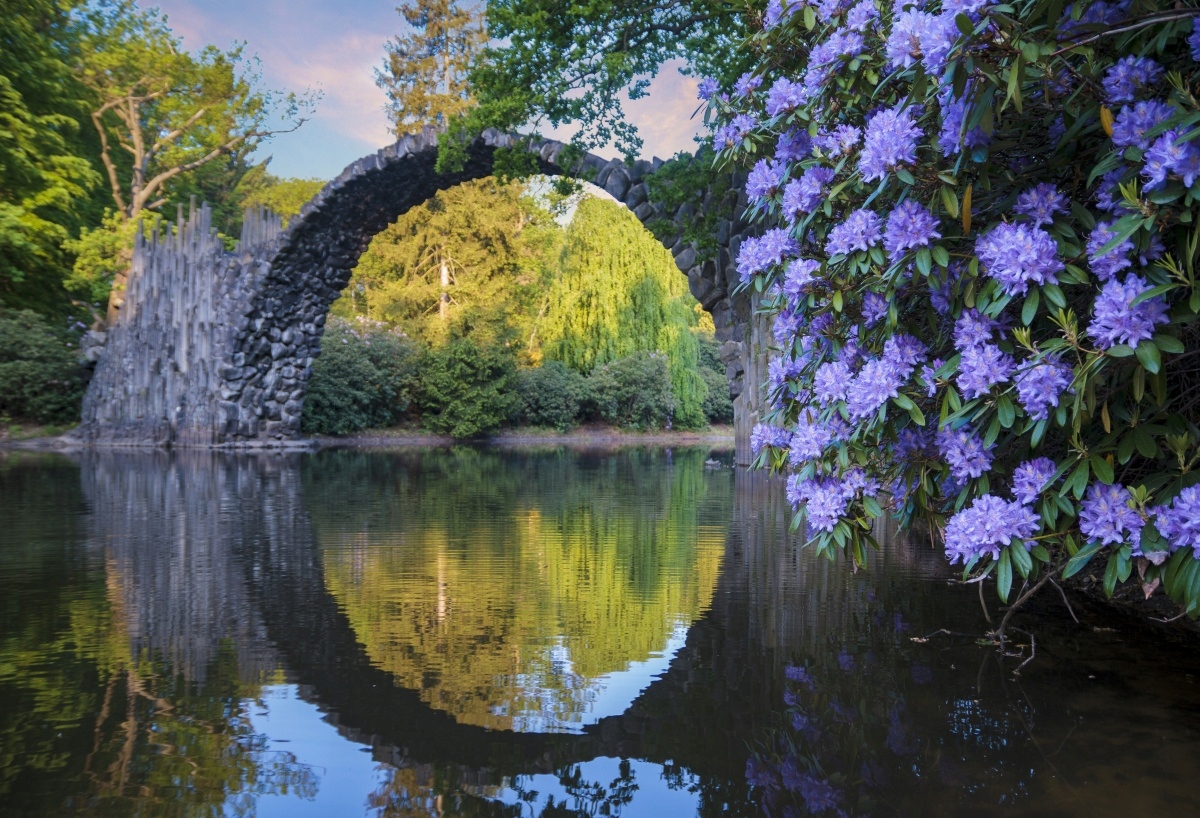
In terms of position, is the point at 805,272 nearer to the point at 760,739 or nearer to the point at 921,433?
the point at 921,433

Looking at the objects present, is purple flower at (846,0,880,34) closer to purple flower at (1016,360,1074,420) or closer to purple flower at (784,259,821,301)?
purple flower at (784,259,821,301)

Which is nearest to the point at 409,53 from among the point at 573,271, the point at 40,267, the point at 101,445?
the point at 573,271

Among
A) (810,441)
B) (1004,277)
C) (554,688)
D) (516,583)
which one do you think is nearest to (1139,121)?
(1004,277)

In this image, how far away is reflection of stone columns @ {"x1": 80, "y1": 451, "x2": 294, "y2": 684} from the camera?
3314 mm

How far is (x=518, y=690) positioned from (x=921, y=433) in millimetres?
1400

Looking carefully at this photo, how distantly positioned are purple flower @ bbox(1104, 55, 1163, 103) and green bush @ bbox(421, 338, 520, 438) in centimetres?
2272

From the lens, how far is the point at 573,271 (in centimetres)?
2647

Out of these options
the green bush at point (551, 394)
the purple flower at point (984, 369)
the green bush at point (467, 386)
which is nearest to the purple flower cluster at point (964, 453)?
the purple flower at point (984, 369)

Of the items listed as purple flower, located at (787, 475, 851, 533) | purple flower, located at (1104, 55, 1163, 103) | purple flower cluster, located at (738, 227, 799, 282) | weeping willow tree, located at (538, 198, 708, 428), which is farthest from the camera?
weeping willow tree, located at (538, 198, 708, 428)

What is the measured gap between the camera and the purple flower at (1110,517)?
6.42 ft

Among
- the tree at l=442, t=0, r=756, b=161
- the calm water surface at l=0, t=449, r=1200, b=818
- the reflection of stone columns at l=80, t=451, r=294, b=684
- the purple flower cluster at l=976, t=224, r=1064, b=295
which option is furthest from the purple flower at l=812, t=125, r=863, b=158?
the tree at l=442, t=0, r=756, b=161

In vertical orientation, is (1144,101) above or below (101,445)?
above

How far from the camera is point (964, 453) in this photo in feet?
7.58

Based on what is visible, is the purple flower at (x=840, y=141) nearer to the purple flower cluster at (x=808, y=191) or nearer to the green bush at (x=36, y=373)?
the purple flower cluster at (x=808, y=191)
